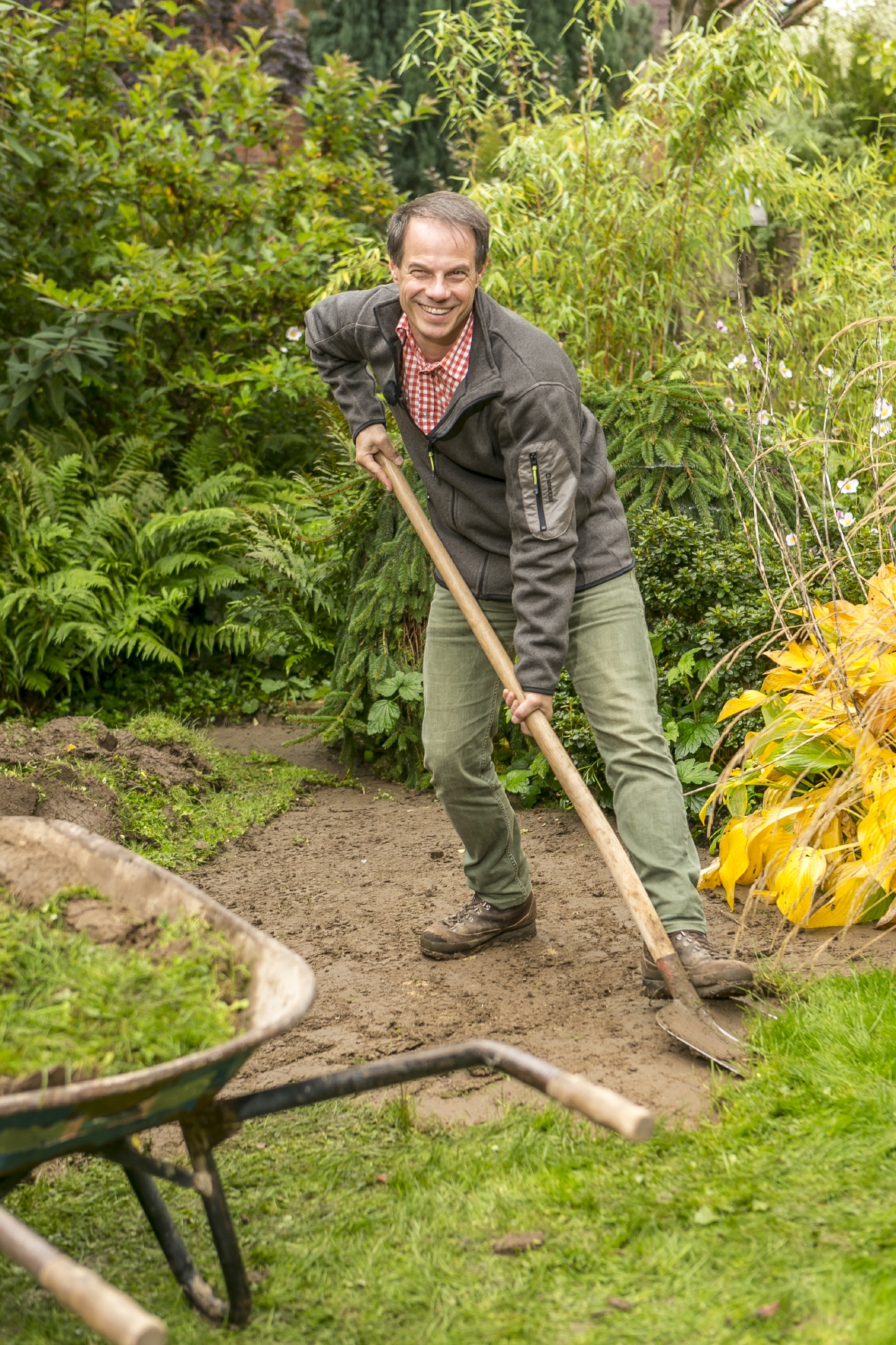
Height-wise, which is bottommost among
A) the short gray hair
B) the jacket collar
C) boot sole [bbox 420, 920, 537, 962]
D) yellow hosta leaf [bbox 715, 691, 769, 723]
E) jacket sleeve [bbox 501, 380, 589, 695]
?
boot sole [bbox 420, 920, 537, 962]

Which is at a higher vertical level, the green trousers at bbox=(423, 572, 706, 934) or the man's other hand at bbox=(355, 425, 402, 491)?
the man's other hand at bbox=(355, 425, 402, 491)

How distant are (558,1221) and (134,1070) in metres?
0.86

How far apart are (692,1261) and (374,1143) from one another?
767mm

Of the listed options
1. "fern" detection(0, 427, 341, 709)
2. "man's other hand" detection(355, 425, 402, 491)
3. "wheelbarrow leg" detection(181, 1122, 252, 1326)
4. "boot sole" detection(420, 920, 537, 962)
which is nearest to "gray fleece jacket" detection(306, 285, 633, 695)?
"man's other hand" detection(355, 425, 402, 491)

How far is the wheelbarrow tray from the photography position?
1668 mm

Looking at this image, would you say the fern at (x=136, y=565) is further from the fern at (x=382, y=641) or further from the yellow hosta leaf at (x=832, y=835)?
the yellow hosta leaf at (x=832, y=835)

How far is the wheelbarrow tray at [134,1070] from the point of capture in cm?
167

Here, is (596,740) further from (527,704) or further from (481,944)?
(481,944)

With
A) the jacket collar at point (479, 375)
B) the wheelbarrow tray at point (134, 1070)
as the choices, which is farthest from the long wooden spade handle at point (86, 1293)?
the jacket collar at point (479, 375)

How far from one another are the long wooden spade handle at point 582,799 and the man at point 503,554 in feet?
0.24

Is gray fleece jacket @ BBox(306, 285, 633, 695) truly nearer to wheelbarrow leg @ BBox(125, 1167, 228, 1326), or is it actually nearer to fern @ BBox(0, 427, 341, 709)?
wheelbarrow leg @ BBox(125, 1167, 228, 1326)

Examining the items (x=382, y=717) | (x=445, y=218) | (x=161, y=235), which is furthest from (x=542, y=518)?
(x=161, y=235)

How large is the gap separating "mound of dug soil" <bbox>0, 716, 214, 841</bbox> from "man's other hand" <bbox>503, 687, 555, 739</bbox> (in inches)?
73.7

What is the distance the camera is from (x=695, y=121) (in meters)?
5.48
